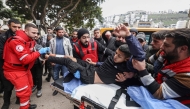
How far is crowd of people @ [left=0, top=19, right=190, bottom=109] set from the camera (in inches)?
44.9

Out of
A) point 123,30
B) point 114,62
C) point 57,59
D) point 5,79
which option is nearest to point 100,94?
point 114,62

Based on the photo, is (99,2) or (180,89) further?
(99,2)

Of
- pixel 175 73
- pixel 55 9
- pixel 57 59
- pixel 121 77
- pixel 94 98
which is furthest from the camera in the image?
pixel 55 9

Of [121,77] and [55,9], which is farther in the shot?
[55,9]

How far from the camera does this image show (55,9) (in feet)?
48.4

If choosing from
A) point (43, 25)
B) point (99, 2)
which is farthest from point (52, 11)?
point (99, 2)

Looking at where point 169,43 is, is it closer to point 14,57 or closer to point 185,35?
point 185,35

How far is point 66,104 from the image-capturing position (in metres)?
2.73

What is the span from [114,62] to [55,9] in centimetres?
1518

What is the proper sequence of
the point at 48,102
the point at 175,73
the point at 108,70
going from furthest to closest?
the point at 48,102 < the point at 108,70 < the point at 175,73

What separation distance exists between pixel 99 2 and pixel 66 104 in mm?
13912

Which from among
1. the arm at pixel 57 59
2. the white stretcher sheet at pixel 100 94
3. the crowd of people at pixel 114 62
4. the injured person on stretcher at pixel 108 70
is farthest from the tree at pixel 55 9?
the white stretcher sheet at pixel 100 94

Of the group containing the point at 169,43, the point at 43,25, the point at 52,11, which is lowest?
the point at 169,43

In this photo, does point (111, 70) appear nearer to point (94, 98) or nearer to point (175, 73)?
point (94, 98)
